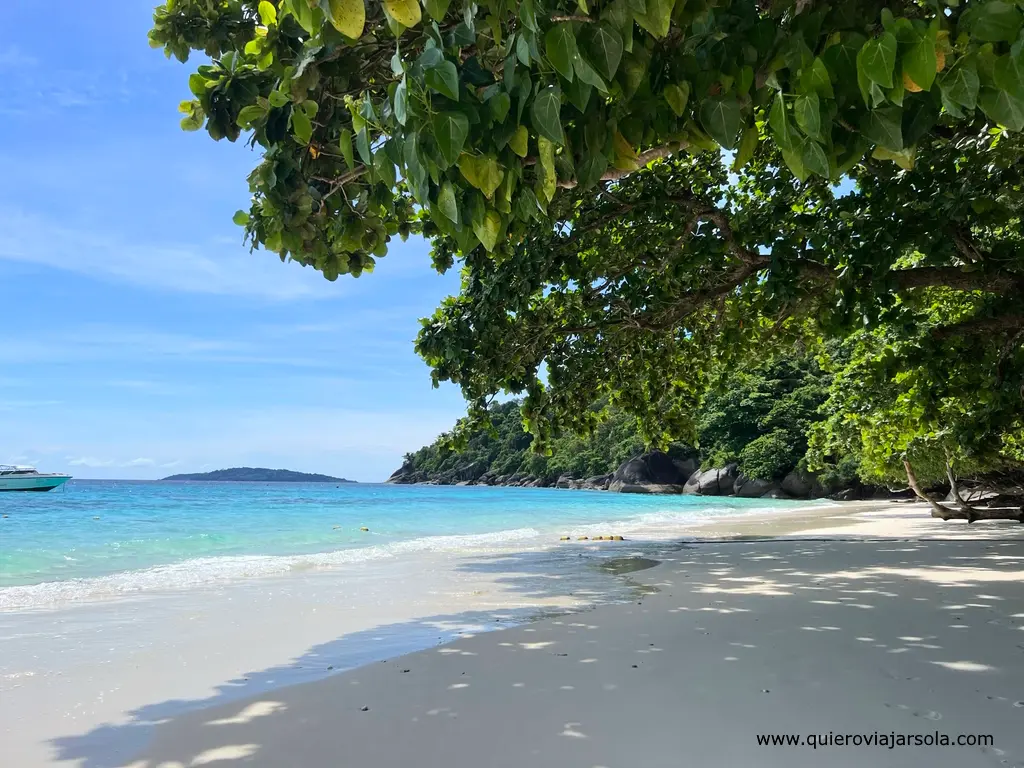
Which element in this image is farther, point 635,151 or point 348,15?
point 635,151

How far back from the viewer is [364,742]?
3373 millimetres

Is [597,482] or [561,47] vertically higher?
[561,47]

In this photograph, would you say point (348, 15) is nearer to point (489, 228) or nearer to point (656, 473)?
point (489, 228)

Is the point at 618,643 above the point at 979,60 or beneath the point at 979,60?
beneath

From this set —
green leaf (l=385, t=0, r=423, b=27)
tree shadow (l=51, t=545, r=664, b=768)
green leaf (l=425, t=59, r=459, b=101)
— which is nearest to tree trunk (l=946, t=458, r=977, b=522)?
tree shadow (l=51, t=545, r=664, b=768)

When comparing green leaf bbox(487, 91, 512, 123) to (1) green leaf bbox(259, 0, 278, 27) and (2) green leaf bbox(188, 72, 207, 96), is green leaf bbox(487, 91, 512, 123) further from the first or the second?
(2) green leaf bbox(188, 72, 207, 96)

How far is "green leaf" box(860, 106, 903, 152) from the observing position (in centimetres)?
188

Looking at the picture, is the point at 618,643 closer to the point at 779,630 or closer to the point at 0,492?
the point at 779,630

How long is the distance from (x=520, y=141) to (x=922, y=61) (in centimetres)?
103

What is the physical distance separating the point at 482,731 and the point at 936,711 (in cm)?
229

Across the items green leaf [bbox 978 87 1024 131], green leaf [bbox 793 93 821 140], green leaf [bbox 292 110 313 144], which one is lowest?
green leaf [bbox 978 87 1024 131]

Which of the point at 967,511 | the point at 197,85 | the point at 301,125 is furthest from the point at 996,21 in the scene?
the point at 967,511

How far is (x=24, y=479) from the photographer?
2266 inches

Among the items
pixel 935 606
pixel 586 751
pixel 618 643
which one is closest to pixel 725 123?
pixel 586 751
